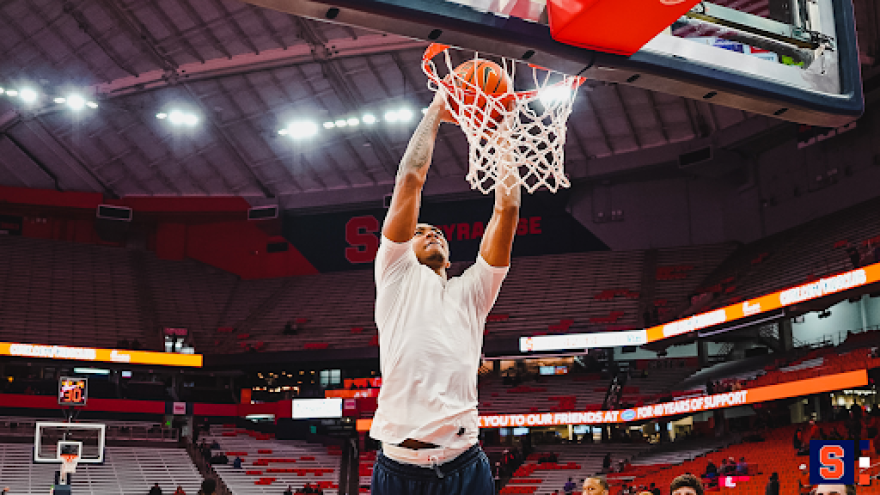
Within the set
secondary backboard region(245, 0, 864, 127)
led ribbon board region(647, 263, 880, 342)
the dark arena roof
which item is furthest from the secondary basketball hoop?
led ribbon board region(647, 263, 880, 342)

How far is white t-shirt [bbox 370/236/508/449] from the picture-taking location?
283cm

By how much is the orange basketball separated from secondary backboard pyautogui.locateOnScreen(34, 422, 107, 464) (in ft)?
45.2

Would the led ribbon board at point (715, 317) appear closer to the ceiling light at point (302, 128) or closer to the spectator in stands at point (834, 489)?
the ceiling light at point (302, 128)

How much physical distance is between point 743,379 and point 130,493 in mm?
18577

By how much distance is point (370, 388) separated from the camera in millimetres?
30406

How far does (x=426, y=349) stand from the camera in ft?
9.42

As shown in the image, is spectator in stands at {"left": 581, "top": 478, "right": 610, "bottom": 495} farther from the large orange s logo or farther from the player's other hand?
the player's other hand

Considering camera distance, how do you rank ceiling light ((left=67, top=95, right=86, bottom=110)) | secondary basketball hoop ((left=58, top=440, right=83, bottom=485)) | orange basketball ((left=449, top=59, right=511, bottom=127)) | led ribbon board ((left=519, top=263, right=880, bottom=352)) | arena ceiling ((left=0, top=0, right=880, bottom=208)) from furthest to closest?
ceiling light ((left=67, top=95, right=86, bottom=110))
arena ceiling ((left=0, top=0, right=880, bottom=208))
led ribbon board ((left=519, top=263, right=880, bottom=352))
secondary basketball hoop ((left=58, top=440, right=83, bottom=485))
orange basketball ((left=449, top=59, right=511, bottom=127))

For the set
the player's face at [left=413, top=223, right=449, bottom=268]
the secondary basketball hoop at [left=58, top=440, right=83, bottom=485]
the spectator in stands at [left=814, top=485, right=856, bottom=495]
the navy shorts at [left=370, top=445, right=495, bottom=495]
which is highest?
the player's face at [left=413, top=223, right=449, bottom=268]

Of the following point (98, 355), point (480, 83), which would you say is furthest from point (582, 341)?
point (480, 83)

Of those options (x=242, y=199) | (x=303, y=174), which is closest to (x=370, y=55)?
(x=303, y=174)

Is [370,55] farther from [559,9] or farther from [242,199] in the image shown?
[559,9]

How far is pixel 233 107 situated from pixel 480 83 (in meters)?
26.4

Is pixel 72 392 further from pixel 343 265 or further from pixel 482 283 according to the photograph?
pixel 482 283
